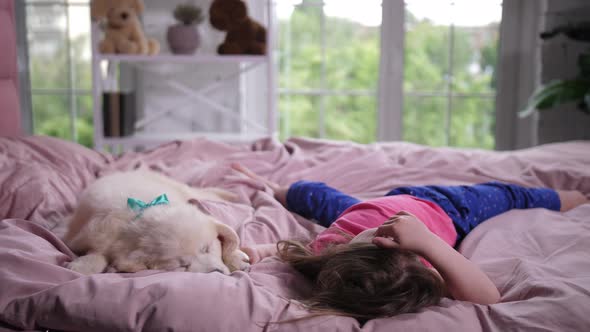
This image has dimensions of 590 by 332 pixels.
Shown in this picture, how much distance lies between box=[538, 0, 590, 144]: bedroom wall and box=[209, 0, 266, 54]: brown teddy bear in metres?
1.67

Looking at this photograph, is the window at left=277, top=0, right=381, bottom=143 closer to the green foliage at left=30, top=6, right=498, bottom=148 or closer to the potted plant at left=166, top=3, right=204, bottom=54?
the green foliage at left=30, top=6, right=498, bottom=148

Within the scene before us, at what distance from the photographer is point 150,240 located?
1.00 m

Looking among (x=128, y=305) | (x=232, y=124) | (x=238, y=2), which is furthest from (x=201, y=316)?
(x=232, y=124)

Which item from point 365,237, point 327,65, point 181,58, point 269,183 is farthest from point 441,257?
point 327,65

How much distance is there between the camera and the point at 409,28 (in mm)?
3551

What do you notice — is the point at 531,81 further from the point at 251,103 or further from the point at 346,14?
the point at 251,103

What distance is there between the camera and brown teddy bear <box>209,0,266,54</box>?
285 centimetres

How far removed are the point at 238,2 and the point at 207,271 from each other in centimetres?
213

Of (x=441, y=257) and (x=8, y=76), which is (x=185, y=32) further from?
(x=441, y=257)

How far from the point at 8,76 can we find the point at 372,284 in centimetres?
191

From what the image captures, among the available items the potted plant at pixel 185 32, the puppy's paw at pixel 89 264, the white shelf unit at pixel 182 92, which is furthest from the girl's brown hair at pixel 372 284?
the potted plant at pixel 185 32

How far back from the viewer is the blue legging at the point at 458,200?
1.41 metres

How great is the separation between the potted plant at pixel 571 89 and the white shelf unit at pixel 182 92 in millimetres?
1365

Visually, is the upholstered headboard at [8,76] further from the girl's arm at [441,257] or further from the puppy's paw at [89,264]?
the girl's arm at [441,257]
